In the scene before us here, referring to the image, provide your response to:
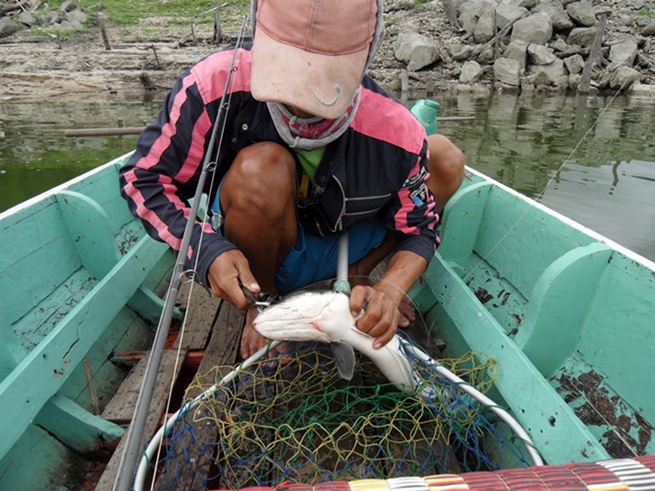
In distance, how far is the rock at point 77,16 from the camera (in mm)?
26500

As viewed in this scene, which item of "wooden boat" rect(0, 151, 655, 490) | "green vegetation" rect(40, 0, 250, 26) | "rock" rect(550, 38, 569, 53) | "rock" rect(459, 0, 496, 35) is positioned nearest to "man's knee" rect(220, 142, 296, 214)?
"wooden boat" rect(0, 151, 655, 490)

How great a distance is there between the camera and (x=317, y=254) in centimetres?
234

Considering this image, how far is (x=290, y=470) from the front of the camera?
159 centimetres

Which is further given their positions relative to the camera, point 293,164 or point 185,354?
point 185,354

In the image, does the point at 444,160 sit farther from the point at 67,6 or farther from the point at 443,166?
the point at 67,6

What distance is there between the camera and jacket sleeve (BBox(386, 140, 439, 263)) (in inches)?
84.3

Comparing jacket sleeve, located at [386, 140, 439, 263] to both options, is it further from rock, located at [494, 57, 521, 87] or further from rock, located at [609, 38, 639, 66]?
rock, located at [609, 38, 639, 66]

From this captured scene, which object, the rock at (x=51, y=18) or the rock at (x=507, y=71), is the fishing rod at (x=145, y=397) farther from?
the rock at (x=51, y=18)

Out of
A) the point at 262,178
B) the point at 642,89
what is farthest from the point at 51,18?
the point at 262,178

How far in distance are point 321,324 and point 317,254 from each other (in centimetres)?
85

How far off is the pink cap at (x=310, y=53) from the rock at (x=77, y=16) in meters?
31.7

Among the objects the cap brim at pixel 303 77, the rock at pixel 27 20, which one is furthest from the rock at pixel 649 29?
the rock at pixel 27 20

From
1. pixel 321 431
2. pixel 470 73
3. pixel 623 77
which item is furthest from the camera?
pixel 470 73

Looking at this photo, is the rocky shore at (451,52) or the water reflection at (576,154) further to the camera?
the rocky shore at (451,52)
